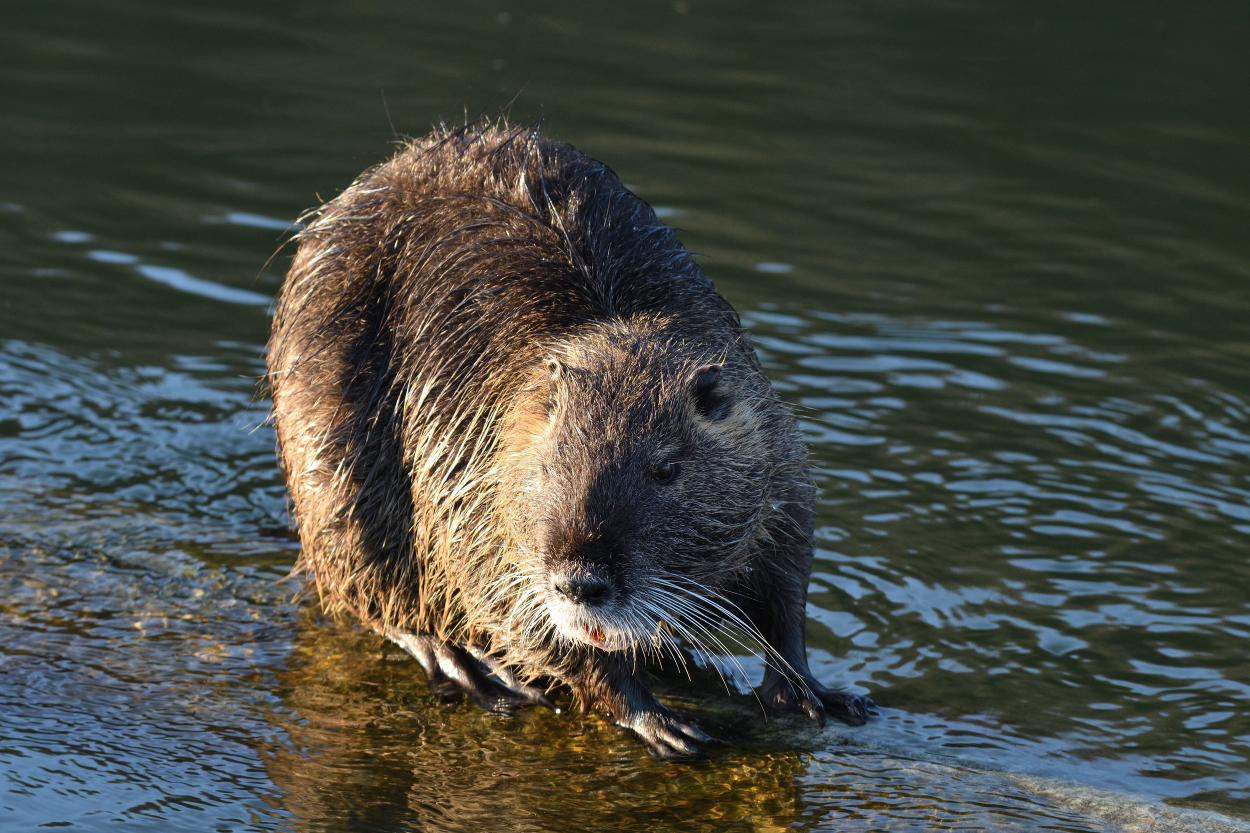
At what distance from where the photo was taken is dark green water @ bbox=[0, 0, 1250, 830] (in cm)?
352

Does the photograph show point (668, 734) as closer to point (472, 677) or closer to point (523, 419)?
point (472, 677)

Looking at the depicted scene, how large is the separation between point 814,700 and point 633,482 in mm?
864

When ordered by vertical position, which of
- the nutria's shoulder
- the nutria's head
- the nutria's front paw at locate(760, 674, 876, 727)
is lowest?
the nutria's front paw at locate(760, 674, 876, 727)

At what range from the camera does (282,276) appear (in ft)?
22.5

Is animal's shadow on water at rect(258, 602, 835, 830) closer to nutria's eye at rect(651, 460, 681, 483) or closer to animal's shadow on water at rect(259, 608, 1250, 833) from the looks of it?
animal's shadow on water at rect(259, 608, 1250, 833)

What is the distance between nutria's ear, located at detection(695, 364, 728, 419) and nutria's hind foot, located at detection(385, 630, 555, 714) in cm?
91

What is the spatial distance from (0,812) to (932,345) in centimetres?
406

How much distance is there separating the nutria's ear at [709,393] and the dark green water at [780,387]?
82cm

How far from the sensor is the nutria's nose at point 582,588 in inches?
121

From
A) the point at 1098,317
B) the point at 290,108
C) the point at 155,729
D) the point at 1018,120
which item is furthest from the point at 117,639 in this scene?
the point at 1018,120

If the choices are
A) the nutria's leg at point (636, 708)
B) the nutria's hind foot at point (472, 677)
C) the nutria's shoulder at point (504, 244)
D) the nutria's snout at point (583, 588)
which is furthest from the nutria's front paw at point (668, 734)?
the nutria's shoulder at point (504, 244)

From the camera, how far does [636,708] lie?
3.60m

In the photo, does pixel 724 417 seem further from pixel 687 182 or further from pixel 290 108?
pixel 290 108

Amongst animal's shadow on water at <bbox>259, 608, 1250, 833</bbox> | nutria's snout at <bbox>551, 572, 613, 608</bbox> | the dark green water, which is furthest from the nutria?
the dark green water
